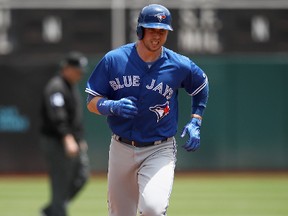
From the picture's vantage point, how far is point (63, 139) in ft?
30.2

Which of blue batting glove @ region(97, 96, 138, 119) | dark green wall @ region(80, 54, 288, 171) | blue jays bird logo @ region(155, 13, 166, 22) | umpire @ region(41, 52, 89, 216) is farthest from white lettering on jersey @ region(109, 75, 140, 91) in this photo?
dark green wall @ region(80, 54, 288, 171)

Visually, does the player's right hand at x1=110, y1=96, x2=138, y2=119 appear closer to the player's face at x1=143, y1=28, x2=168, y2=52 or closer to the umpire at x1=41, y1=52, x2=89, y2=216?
the player's face at x1=143, y1=28, x2=168, y2=52

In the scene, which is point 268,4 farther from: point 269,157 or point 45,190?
point 45,190

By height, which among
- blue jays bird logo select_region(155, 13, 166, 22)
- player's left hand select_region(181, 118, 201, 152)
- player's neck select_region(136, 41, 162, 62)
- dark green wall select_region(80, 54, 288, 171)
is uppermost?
blue jays bird logo select_region(155, 13, 166, 22)

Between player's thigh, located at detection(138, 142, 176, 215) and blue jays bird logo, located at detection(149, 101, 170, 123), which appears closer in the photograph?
player's thigh, located at detection(138, 142, 176, 215)

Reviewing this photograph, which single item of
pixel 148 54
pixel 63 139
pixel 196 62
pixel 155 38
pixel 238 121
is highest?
pixel 155 38

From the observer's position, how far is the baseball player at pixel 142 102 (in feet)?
21.7

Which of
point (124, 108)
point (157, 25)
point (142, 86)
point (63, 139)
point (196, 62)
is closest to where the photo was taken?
point (124, 108)

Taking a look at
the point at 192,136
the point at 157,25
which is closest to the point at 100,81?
the point at 157,25

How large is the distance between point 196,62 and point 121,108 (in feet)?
34.2

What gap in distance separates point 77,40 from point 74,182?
808cm

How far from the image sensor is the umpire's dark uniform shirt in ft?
30.2

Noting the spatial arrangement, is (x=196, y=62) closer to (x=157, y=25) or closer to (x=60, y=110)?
(x=60, y=110)

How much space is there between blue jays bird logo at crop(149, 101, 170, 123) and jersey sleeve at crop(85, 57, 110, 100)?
37 centimetres
